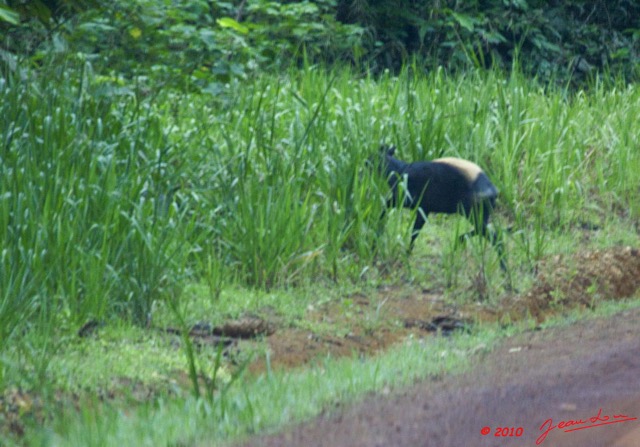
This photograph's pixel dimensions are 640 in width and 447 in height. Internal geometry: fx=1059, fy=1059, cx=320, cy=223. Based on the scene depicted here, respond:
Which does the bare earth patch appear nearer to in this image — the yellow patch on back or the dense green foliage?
the yellow patch on back

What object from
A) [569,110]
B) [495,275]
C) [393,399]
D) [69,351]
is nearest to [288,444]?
[393,399]

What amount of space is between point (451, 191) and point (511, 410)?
3344 millimetres

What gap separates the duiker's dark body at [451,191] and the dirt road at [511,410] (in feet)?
7.06

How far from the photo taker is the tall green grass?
5.37 m

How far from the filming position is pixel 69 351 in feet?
16.2

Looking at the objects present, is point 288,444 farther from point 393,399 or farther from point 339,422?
point 393,399

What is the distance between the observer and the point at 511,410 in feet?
11.8

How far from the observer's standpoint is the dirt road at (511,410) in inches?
131

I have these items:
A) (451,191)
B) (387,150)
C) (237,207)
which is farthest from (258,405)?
(387,150)
